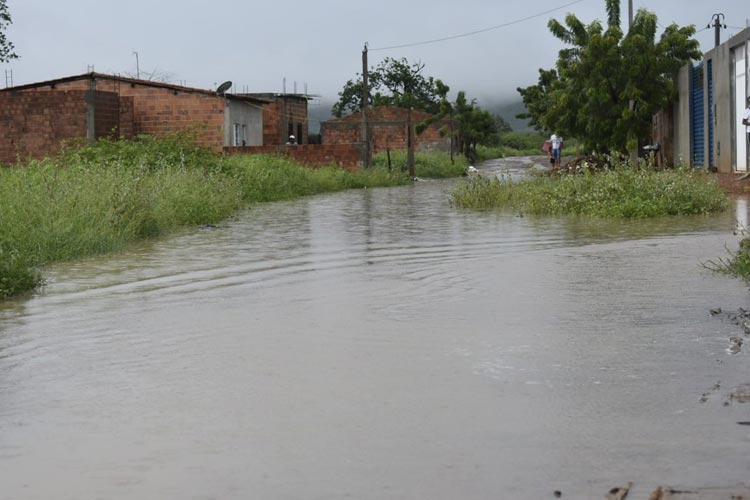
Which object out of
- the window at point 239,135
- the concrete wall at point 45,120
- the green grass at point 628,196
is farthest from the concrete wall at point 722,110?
the concrete wall at point 45,120

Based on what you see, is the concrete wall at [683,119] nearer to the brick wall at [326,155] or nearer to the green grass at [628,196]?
the brick wall at [326,155]

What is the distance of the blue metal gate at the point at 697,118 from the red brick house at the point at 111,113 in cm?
1358

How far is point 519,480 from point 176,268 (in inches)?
321

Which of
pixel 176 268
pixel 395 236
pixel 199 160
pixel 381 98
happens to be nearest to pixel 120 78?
pixel 199 160

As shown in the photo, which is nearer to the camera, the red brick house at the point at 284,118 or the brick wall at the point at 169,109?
the brick wall at the point at 169,109

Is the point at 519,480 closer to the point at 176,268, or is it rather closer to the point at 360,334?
the point at 360,334

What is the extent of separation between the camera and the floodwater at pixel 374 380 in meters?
4.43

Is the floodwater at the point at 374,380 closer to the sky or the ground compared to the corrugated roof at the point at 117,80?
closer to the ground

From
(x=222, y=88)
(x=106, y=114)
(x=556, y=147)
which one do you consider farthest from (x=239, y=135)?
(x=556, y=147)

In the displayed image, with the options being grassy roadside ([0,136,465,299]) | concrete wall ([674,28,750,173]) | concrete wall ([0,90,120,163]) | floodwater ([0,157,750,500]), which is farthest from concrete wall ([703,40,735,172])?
floodwater ([0,157,750,500])

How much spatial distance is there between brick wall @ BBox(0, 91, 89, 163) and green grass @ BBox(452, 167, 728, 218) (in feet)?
53.0

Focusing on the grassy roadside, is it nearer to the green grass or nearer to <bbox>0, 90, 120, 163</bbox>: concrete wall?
the green grass

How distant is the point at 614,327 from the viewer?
7.69 metres

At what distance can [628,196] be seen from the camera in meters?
18.9
